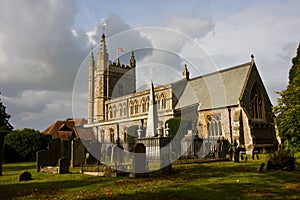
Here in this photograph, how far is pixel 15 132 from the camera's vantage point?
29469 millimetres

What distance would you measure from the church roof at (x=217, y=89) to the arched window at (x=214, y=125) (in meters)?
1.27

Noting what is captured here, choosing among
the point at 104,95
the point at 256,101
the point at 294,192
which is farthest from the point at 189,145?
the point at 104,95

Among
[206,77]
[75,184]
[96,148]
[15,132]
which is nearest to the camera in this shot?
[75,184]

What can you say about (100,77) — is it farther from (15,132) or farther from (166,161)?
(166,161)

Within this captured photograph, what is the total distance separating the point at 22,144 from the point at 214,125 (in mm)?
21867

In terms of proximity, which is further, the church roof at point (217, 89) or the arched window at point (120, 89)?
the arched window at point (120, 89)

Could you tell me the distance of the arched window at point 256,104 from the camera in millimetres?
31469

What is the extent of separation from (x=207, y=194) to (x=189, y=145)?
15.4m

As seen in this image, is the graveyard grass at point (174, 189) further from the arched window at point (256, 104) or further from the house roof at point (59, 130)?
the house roof at point (59, 130)

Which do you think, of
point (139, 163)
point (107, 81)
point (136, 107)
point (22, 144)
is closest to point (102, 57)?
point (107, 81)

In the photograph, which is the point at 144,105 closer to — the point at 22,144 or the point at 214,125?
the point at 214,125

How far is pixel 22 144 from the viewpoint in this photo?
29.2m

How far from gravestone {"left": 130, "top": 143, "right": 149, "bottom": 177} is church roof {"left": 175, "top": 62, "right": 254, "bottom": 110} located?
63.5 ft

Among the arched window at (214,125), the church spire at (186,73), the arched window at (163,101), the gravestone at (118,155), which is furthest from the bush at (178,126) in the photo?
the gravestone at (118,155)
